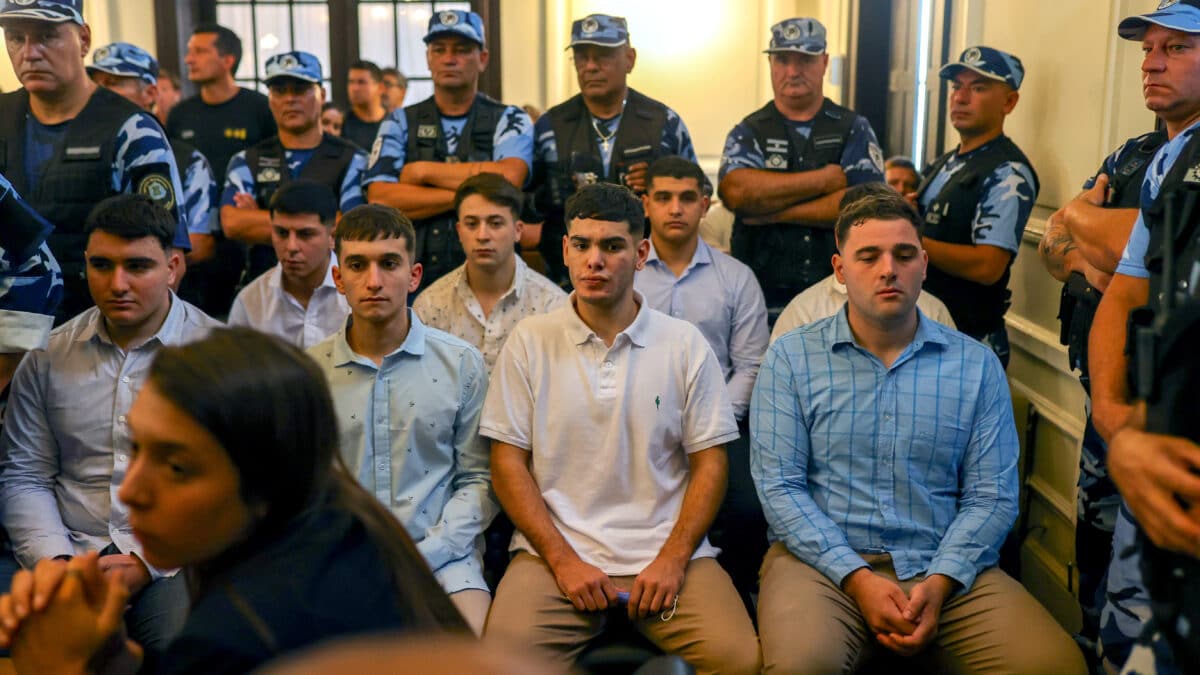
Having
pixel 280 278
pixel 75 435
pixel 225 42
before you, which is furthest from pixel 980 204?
pixel 225 42

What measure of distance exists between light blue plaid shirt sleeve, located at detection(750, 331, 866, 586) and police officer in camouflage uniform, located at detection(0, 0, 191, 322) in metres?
1.54

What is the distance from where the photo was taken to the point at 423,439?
7.98 feet

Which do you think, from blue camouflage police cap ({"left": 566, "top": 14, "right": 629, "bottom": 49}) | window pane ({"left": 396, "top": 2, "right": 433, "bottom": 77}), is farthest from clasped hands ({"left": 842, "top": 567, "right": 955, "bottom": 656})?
window pane ({"left": 396, "top": 2, "right": 433, "bottom": 77})

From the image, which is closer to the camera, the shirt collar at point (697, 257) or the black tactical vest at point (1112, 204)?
the black tactical vest at point (1112, 204)

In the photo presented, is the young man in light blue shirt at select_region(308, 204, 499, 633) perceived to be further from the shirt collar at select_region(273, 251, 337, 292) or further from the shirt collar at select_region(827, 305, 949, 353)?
the shirt collar at select_region(827, 305, 949, 353)

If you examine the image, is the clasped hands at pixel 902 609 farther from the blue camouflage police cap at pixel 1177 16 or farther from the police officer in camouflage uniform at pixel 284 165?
the police officer in camouflage uniform at pixel 284 165

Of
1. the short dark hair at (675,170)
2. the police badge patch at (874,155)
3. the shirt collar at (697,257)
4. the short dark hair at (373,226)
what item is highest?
the police badge patch at (874,155)

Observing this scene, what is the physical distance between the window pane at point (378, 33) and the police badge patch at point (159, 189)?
4.64 metres

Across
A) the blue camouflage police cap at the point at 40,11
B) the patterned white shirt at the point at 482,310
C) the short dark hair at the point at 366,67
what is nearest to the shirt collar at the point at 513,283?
the patterned white shirt at the point at 482,310

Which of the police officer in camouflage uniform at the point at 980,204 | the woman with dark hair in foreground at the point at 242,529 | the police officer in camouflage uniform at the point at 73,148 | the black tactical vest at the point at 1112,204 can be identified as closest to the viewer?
the woman with dark hair in foreground at the point at 242,529

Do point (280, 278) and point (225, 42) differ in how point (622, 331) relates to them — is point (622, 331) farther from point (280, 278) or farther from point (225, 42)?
point (225, 42)

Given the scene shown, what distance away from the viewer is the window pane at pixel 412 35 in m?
7.37

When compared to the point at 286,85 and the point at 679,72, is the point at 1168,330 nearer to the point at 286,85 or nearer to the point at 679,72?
the point at 286,85

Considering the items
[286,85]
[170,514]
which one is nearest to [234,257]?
[286,85]
